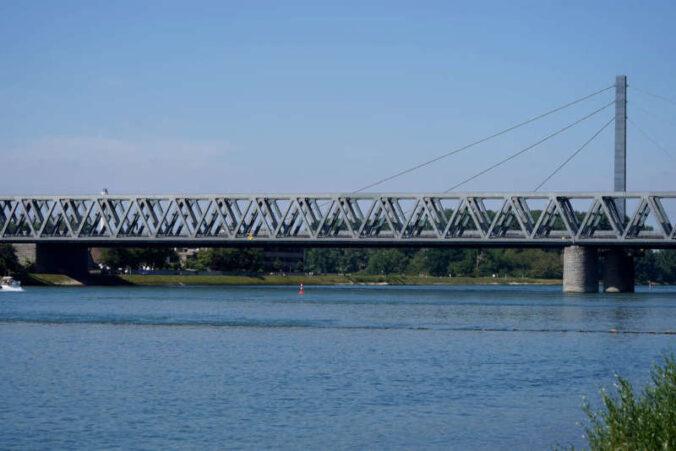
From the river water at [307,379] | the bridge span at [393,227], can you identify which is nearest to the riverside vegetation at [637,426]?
the river water at [307,379]

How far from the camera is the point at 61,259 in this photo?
561 ft

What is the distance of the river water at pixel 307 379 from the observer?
96.3 feet

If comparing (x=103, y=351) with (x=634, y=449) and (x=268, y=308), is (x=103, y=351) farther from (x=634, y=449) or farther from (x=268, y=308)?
(x=268, y=308)

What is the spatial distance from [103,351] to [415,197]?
97.4 meters

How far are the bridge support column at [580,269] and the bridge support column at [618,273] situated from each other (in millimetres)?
6496

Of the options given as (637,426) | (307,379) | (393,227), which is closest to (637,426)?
(637,426)

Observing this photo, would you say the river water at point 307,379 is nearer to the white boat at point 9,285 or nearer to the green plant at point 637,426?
the green plant at point 637,426

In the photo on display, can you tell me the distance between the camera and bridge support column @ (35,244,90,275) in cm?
16650

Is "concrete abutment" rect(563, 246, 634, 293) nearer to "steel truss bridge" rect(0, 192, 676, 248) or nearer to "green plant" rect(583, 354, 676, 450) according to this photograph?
"steel truss bridge" rect(0, 192, 676, 248)

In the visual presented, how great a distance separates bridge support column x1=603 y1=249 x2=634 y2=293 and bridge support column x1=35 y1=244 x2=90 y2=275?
83.4 metres

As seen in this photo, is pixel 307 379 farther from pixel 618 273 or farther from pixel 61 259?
pixel 61 259

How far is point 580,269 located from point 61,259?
83075mm

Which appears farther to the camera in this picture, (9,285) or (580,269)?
(580,269)

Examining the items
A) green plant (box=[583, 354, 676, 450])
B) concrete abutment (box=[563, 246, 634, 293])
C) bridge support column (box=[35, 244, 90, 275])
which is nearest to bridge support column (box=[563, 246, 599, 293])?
concrete abutment (box=[563, 246, 634, 293])
